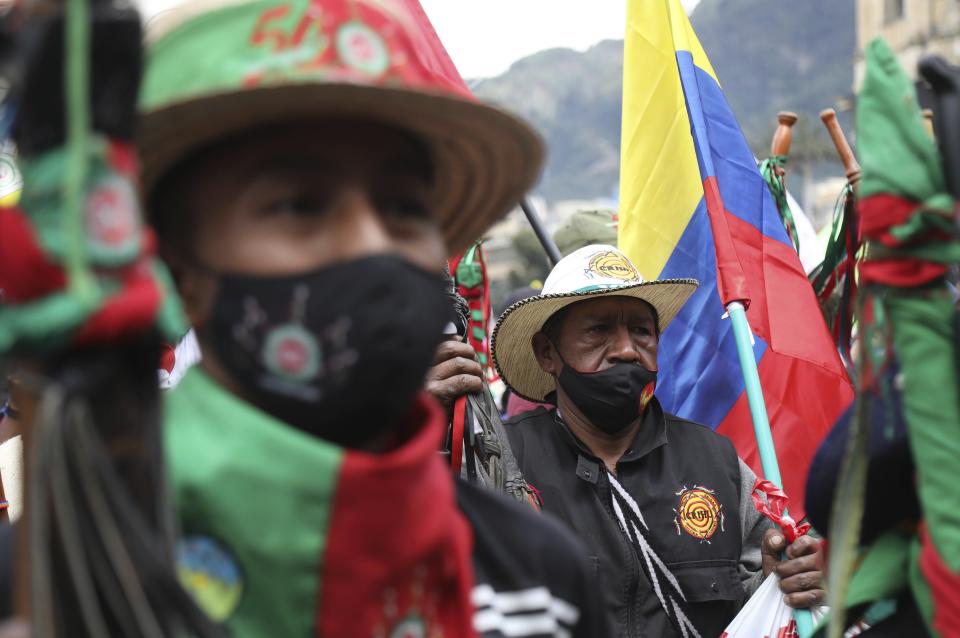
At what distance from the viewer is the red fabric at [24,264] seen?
1132mm

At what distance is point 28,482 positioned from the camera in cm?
121

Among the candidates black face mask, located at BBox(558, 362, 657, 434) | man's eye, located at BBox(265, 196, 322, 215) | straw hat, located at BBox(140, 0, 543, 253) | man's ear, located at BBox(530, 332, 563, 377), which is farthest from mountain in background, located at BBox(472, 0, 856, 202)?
man's eye, located at BBox(265, 196, 322, 215)

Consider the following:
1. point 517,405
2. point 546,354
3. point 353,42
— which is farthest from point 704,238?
point 353,42

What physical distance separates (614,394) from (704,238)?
46.6 inches

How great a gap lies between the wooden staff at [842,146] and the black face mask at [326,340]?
8.39 ft

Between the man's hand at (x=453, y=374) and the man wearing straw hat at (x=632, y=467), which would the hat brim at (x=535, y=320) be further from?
the man's hand at (x=453, y=374)

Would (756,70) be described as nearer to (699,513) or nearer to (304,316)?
(699,513)

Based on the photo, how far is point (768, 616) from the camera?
12.0ft

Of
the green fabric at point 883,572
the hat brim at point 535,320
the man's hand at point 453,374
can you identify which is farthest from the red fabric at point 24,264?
the hat brim at point 535,320

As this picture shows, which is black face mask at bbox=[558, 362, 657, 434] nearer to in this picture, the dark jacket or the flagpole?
the dark jacket

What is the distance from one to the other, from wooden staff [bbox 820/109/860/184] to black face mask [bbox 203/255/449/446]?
101 inches

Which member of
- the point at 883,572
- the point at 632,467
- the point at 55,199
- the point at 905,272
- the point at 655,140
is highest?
the point at 55,199

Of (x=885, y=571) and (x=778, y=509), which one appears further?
(x=778, y=509)

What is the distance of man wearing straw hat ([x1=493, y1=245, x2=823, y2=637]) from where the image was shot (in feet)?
12.7
